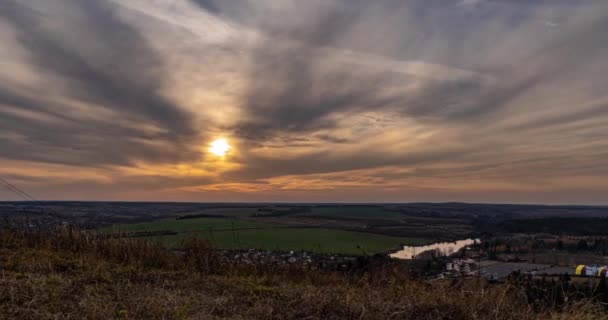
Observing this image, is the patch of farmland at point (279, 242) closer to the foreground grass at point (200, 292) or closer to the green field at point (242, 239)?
the green field at point (242, 239)

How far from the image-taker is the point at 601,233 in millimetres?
63375

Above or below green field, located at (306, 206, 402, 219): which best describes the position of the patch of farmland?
above

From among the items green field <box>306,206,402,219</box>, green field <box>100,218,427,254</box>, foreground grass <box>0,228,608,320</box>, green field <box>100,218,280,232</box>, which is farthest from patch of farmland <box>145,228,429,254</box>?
green field <box>306,206,402,219</box>

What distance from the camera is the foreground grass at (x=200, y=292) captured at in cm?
379

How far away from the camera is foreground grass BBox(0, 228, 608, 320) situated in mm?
3789

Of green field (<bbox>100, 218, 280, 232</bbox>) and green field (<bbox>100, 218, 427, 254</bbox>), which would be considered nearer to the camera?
green field (<bbox>100, 218, 427, 254</bbox>)

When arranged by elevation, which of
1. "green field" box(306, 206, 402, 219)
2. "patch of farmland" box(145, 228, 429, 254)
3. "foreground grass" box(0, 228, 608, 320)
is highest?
"foreground grass" box(0, 228, 608, 320)

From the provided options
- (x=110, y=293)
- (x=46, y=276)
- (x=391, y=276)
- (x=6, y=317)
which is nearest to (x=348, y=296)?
(x=391, y=276)

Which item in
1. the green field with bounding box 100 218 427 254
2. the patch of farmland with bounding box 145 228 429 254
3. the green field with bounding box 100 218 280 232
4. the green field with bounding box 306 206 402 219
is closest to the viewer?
the patch of farmland with bounding box 145 228 429 254

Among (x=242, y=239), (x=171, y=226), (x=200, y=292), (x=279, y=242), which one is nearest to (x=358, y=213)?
(x=279, y=242)

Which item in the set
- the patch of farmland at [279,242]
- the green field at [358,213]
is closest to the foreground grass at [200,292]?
the patch of farmland at [279,242]

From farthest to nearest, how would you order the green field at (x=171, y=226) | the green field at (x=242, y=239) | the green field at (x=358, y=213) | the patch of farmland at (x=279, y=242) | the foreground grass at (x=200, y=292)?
the green field at (x=358, y=213)
the green field at (x=171, y=226)
the green field at (x=242, y=239)
the patch of farmland at (x=279, y=242)
the foreground grass at (x=200, y=292)

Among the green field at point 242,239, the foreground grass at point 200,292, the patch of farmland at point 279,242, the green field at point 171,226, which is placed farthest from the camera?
the green field at point 171,226

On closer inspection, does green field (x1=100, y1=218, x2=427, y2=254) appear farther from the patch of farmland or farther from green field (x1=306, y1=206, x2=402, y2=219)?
green field (x1=306, y1=206, x2=402, y2=219)
